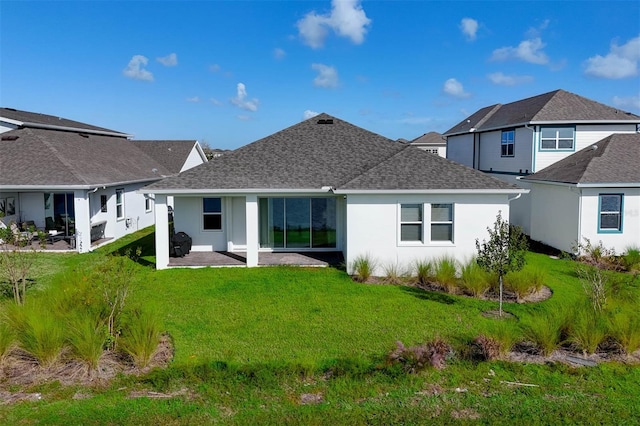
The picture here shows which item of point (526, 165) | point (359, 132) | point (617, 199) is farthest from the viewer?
point (526, 165)

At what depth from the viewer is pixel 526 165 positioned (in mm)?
21984

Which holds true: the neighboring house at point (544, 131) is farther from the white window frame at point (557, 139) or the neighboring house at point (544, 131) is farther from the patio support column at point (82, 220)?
the patio support column at point (82, 220)

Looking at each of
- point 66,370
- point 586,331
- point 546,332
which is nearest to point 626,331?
point 586,331

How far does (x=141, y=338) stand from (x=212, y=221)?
34.2 feet

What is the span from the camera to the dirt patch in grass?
754 cm

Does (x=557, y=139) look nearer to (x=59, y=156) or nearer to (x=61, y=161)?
(x=61, y=161)

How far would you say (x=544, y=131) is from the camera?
845 inches

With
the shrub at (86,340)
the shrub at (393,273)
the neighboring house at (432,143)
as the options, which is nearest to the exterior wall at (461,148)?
the shrub at (393,273)

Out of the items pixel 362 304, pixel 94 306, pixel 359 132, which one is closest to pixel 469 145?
pixel 359 132

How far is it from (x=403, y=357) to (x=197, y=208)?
12081 millimetres

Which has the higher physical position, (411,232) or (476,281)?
(411,232)

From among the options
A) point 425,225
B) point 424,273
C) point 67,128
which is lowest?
point 424,273

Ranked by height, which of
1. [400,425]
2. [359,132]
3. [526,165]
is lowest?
[400,425]

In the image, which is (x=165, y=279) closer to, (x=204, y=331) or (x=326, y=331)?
(x=204, y=331)
